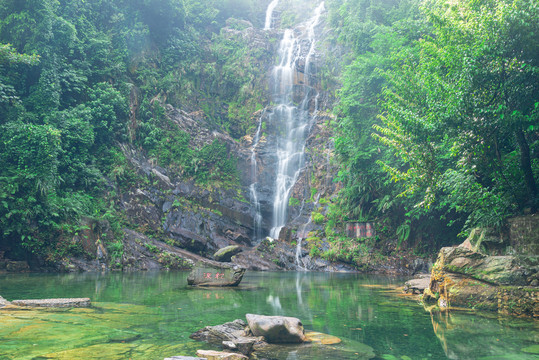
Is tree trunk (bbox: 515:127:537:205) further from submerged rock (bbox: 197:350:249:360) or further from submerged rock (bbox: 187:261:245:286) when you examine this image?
submerged rock (bbox: 187:261:245:286)

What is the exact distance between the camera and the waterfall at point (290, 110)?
26484mm

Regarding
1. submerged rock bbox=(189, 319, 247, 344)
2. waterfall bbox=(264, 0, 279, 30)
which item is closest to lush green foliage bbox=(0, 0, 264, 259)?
waterfall bbox=(264, 0, 279, 30)

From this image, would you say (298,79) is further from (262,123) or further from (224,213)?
(224,213)

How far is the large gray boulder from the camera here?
4.41 metres

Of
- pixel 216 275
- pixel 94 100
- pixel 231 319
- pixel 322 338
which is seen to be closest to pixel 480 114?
pixel 322 338

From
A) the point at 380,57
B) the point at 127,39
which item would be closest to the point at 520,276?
the point at 380,57

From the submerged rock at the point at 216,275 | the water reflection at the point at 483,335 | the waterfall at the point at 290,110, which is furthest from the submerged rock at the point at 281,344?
the waterfall at the point at 290,110

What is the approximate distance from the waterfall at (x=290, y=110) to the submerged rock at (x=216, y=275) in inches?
497

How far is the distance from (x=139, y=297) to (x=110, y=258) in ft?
30.9

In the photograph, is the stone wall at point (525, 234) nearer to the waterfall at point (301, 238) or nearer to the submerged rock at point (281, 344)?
the submerged rock at point (281, 344)

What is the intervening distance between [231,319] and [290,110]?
89.3ft

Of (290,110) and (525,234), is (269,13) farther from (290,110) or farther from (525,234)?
(525,234)

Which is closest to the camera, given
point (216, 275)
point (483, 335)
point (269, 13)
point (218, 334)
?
point (218, 334)

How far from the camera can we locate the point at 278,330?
4.45 meters
